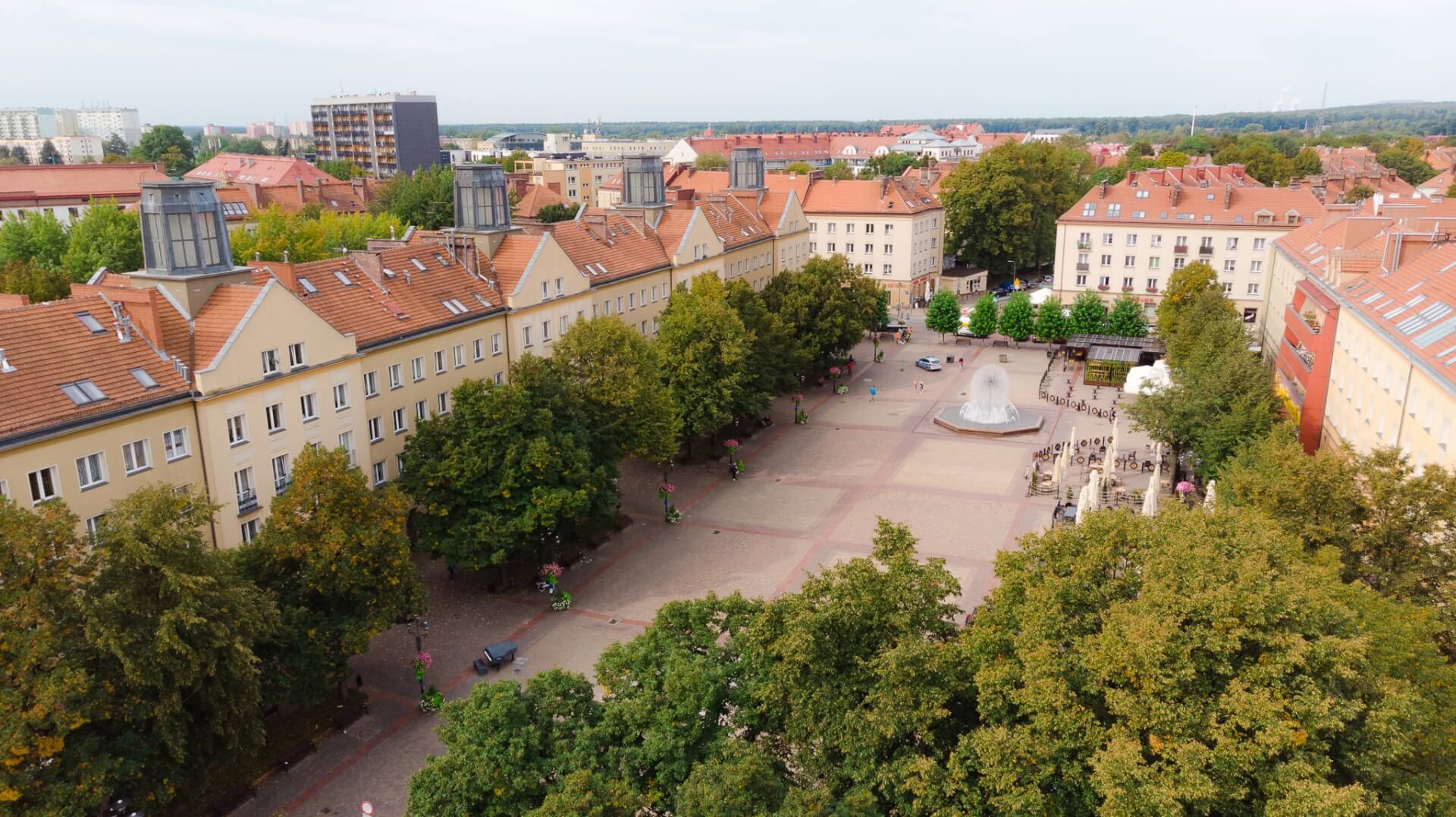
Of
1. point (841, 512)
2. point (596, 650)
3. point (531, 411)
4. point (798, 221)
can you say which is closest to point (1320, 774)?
point (596, 650)

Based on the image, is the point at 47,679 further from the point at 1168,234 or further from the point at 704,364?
the point at 1168,234

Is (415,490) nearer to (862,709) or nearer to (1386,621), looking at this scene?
(862,709)

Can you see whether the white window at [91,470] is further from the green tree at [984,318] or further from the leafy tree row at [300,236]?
the green tree at [984,318]

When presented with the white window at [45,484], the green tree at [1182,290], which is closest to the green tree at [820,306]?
the green tree at [1182,290]

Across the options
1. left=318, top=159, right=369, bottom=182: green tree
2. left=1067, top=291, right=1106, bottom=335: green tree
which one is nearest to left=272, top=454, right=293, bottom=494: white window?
left=1067, top=291, right=1106, bottom=335: green tree

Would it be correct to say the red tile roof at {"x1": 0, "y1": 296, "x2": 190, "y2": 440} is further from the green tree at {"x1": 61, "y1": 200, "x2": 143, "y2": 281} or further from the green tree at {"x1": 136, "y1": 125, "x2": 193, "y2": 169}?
the green tree at {"x1": 136, "y1": 125, "x2": 193, "y2": 169}

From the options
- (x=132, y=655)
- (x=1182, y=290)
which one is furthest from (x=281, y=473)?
(x=1182, y=290)
